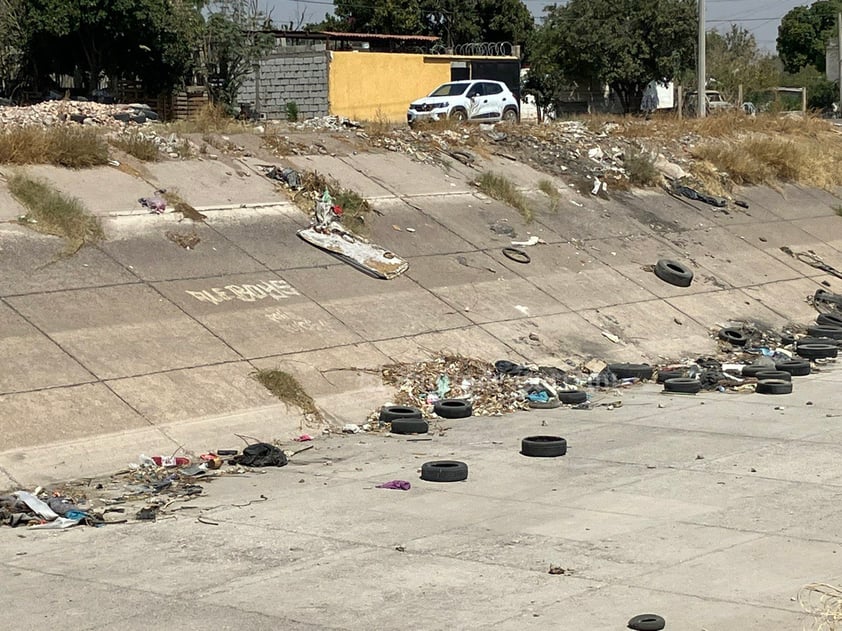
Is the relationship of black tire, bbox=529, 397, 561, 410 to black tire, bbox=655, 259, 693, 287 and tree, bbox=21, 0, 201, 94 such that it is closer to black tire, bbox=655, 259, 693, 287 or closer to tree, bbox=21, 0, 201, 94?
black tire, bbox=655, 259, 693, 287

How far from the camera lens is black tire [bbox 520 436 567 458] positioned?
11.4 meters

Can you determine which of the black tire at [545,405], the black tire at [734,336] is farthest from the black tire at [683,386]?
the black tire at [734,336]

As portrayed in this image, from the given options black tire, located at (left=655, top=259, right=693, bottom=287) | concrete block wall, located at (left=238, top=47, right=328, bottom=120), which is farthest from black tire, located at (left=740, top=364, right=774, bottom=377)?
concrete block wall, located at (left=238, top=47, right=328, bottom=120)

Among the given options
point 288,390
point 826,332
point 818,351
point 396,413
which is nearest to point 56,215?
point 288,390

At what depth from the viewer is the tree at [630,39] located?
71062mm

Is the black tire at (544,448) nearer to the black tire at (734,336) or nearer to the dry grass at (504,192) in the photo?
the black tire at (734,336)

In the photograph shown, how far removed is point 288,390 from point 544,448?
10.0 feet

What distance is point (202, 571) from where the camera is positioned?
8.02 m

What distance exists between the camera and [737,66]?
72688 millimetres

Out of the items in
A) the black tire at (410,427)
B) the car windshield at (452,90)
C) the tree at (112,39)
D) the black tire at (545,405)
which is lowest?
the black tire at (545,405)

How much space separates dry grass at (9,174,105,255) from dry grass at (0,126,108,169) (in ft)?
2.22

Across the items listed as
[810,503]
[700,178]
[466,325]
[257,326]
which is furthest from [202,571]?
[700,178]

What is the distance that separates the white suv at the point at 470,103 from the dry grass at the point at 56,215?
19.6m

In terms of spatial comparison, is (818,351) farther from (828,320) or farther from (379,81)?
(379,81)
